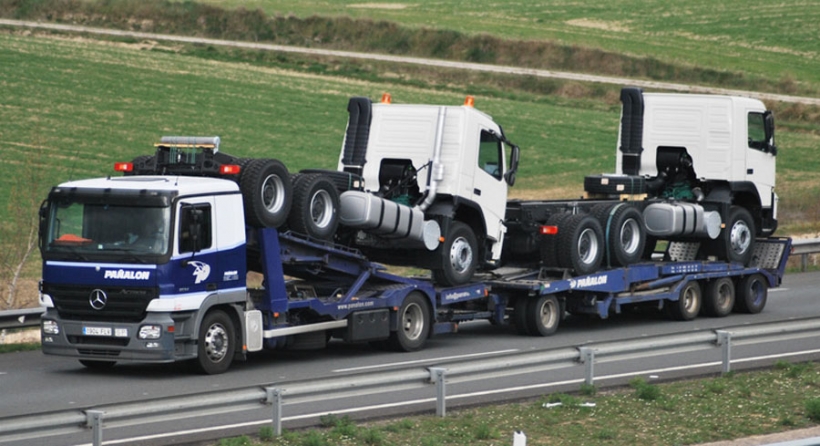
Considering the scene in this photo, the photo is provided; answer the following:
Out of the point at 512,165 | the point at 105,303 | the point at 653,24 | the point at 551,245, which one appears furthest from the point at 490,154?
the point at 653,24

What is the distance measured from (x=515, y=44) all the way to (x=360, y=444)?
57343 millimetres

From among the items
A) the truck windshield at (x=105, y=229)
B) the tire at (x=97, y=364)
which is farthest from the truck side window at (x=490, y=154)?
the tire at (x=97, y=364)

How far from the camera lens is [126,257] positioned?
658 inches

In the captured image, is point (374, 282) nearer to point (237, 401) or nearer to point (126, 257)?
point (126, 257)

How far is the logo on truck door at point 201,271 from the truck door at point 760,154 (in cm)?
1102

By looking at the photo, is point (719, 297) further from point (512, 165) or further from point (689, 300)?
point (512, 165)

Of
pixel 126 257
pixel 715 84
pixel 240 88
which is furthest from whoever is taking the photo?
pixel 715 84

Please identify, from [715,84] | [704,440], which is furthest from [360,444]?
[715,84]

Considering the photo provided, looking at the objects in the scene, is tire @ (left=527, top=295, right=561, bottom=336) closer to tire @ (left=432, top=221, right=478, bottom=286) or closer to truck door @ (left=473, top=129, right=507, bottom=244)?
tire @ (left=432, top=221, right=478, bottom=286)

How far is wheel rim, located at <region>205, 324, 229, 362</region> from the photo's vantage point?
1727 centimetres

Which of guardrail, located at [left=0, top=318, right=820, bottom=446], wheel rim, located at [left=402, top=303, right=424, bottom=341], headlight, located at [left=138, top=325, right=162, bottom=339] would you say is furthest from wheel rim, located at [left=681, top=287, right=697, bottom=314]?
headlight, located at [left=138, top=325, right=162, bottom=339]

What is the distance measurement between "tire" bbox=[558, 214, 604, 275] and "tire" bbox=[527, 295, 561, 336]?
23.2 inches

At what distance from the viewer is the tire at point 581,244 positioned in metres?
21.5

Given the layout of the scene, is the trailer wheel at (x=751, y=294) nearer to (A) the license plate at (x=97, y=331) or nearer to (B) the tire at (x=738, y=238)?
(B) the tire at (x=738, y=238)
